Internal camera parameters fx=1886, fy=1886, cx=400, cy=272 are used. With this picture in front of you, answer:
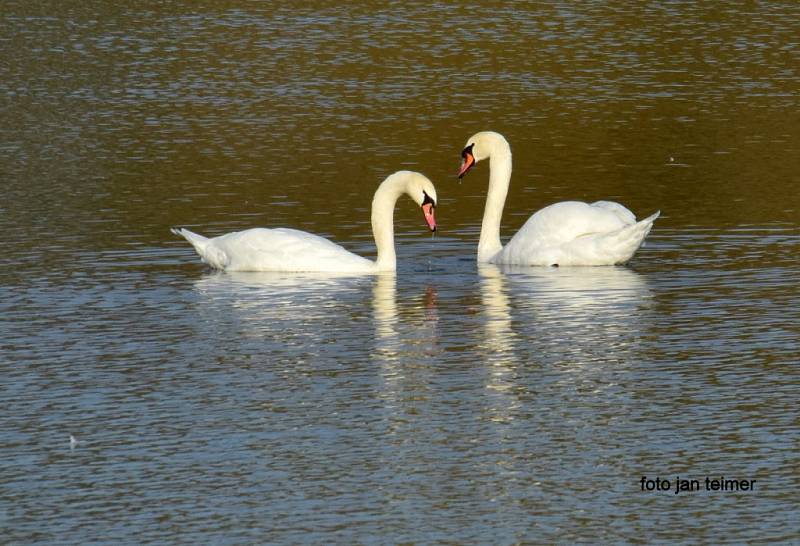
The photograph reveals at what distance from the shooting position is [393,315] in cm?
1342

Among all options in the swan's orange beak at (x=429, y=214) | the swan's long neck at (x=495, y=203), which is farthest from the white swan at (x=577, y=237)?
the swan's orange beak at (x=429, y=214)

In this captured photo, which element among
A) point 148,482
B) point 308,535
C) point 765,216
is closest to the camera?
point 308,535

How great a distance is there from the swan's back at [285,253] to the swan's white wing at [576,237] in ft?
4.52

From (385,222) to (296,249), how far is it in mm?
798

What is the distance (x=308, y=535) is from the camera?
27.0ft

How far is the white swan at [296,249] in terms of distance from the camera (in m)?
15.3

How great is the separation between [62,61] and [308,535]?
22.6 m

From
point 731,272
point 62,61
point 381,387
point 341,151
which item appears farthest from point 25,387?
point 62,61

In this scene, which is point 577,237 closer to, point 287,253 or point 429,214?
point 429,214

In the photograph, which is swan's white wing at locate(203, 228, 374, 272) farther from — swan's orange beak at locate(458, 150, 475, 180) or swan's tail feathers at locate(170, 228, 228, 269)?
swan's orange beak at locate(458, 150, 475, 180)

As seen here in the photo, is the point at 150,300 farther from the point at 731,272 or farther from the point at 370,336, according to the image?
the point at 731,272

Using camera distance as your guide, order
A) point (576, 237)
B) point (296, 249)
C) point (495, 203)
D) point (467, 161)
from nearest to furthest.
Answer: point (296, 249) → point (576, 237) → point (495, 203) → point (467, 161)

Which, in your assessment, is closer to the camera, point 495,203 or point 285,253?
point 285,253

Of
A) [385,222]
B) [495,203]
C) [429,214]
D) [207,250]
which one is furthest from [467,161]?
[207,250]
